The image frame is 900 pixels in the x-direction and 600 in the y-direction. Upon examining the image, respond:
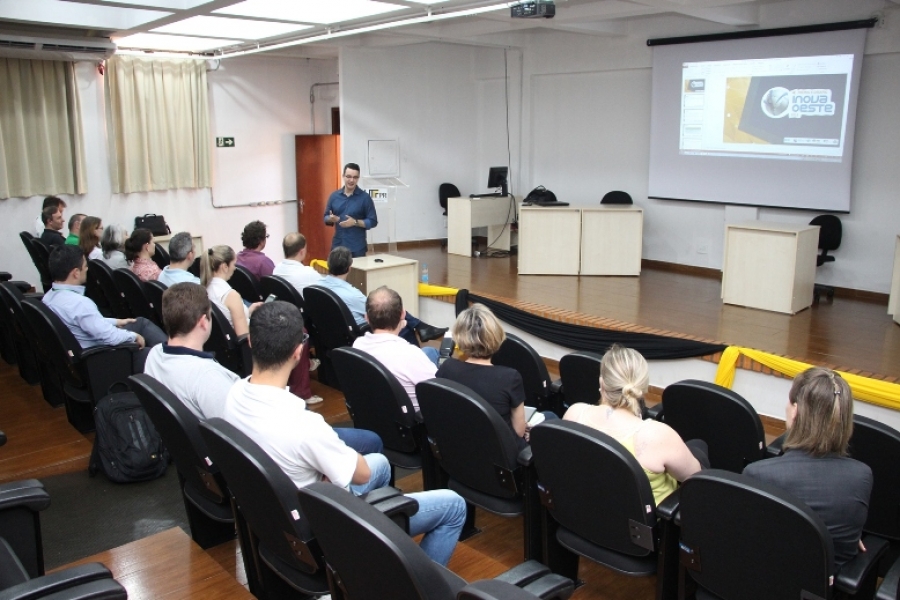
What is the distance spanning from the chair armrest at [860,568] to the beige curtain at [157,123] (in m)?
8.80

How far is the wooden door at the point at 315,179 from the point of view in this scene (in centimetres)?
1050

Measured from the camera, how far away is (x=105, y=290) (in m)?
5.63

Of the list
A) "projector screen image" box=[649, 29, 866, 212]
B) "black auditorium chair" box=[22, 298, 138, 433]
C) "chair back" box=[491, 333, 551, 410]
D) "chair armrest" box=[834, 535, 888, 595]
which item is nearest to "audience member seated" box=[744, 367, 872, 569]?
"chair armrest" box=[834, 535, 888, 595]

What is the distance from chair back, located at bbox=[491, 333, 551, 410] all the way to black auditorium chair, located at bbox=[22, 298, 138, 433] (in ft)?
6.97

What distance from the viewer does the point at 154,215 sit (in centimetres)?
908

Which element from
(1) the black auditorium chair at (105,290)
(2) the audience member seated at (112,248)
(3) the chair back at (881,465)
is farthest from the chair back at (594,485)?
(2) the audience member seated at (112,248)

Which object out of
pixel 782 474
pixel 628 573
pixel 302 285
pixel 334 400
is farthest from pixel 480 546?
pixel 302 285

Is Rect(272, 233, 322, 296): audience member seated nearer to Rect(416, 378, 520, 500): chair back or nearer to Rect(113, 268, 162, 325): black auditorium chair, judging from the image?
Rect(113, 268, 162, 325): black auditorium chair

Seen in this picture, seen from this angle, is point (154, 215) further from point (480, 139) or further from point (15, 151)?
point (480, 139)

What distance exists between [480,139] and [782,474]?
929 cm

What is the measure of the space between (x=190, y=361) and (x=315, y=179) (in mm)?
8017

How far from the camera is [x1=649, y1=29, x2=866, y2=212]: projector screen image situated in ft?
23.5

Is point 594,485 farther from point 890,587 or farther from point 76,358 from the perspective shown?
point 76,358

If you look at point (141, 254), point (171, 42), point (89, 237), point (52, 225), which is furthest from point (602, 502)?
point (171, 42)
